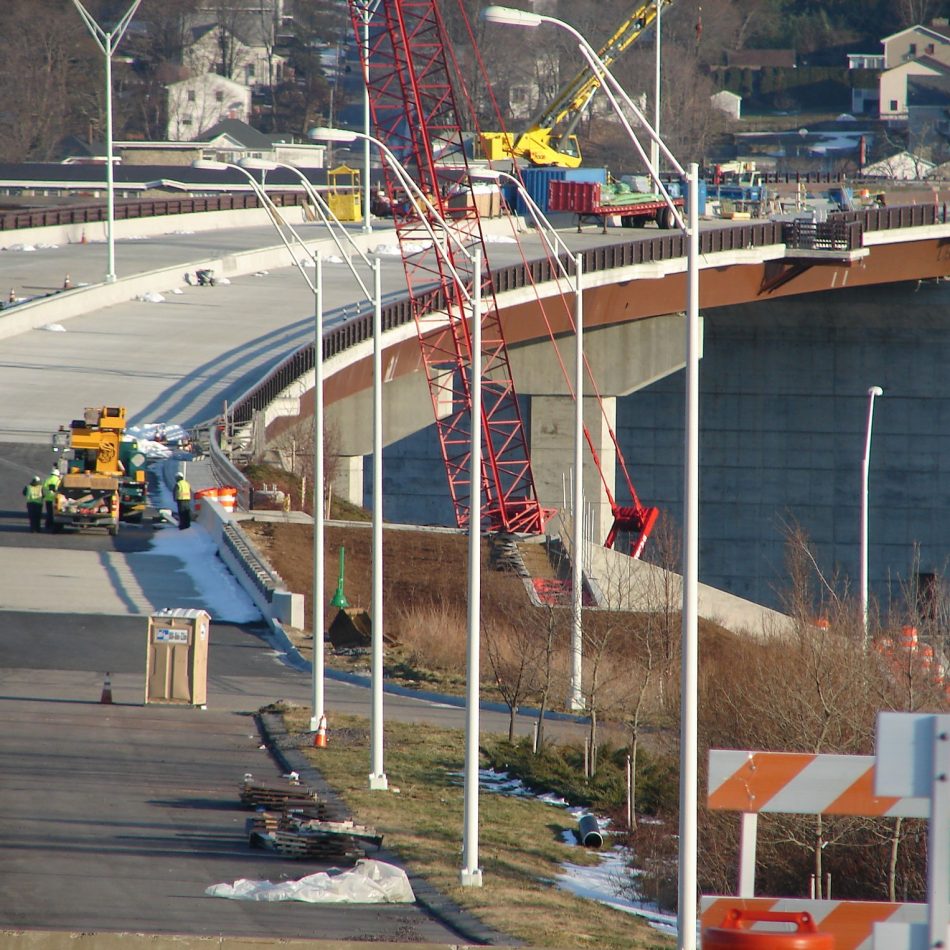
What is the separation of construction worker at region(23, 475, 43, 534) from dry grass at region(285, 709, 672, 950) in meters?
16.1

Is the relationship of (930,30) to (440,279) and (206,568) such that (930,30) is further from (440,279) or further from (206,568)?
(206,568)

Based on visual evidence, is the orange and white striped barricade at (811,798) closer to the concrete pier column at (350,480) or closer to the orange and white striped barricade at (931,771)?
the orange and white striped barricade at (931,771)

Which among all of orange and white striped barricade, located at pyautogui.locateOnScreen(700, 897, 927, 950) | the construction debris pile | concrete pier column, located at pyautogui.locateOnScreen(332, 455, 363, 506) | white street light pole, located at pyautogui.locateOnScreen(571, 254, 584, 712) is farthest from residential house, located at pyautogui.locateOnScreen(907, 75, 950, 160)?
orange and white striped barricade, located at pyautogui.locateOnScreen(700, 897, 927, 950)

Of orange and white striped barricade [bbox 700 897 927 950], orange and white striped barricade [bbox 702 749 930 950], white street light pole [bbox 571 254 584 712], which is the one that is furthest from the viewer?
white street light pole [bbox 571 254 584 712]

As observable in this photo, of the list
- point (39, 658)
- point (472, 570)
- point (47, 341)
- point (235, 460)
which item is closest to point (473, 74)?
point (47, 341)

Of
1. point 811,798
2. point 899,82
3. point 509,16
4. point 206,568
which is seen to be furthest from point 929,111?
point 811,798

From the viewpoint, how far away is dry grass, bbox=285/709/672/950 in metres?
18.7

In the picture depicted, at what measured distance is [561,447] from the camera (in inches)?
2916

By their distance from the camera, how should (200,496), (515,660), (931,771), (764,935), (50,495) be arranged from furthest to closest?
(200,496)
(50,495)
(515,660)
(764,935)
(931,771)

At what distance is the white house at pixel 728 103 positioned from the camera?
176625 millimetres

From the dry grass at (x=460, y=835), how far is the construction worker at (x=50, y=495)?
1600 cm

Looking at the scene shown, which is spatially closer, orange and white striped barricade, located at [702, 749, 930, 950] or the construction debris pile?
orange and white striped barricade, located at [702, 749, 930, 950]

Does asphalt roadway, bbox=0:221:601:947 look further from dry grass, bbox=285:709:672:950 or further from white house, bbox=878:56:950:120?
white house, bbox=878:56:950:120

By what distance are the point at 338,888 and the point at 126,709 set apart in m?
11.5
